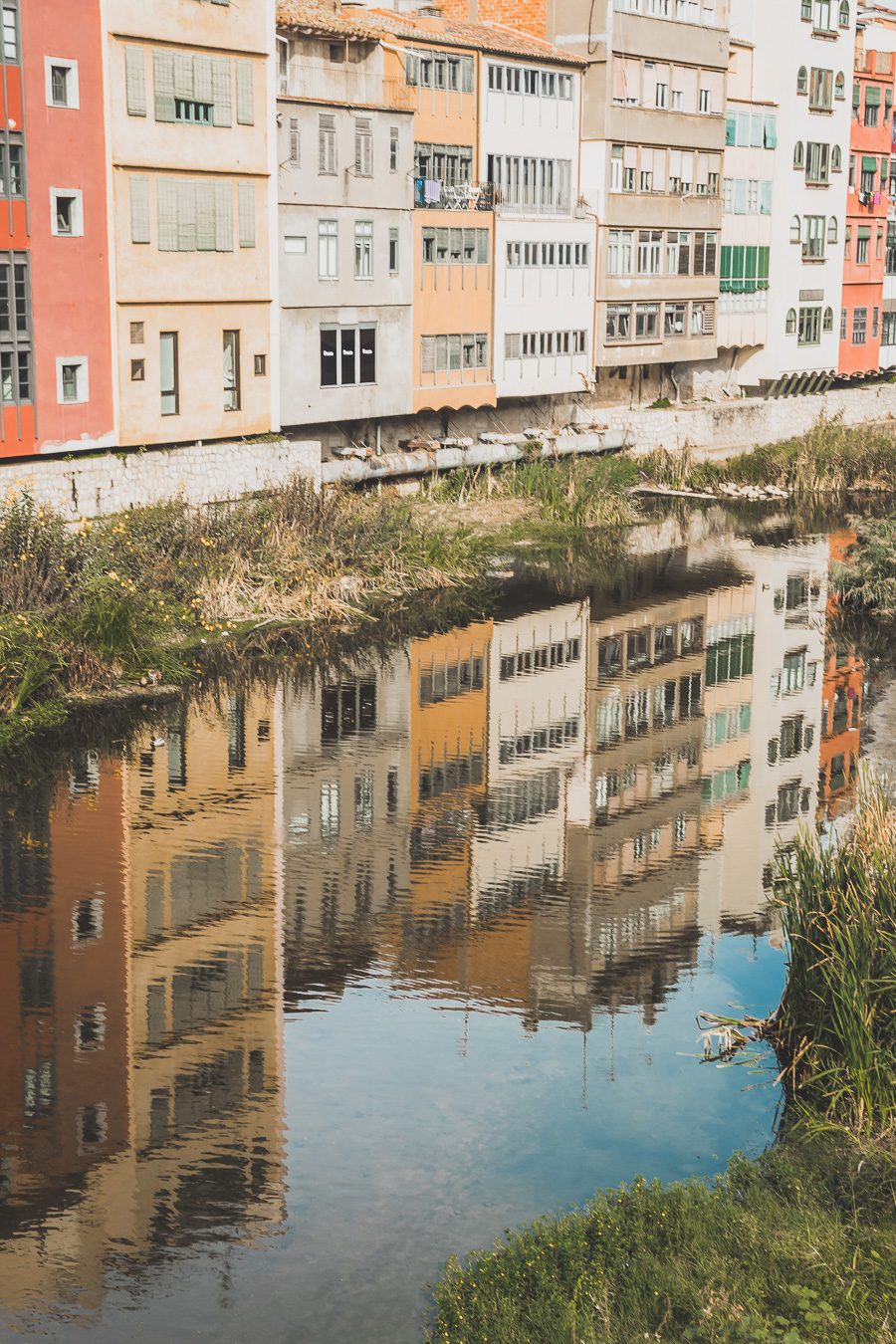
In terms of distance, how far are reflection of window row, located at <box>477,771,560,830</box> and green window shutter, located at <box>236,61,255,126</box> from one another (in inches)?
778

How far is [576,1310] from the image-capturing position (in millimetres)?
11156

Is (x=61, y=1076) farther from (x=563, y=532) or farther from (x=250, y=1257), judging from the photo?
(x=563, y=532)

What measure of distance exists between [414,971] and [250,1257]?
575 cm

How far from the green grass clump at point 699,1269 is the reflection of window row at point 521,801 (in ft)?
33.9

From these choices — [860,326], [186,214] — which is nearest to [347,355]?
[186,214]

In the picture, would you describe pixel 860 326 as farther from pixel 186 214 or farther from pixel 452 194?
pixel 186 214

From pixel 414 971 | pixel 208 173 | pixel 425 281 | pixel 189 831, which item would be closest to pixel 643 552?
pixel 425 281

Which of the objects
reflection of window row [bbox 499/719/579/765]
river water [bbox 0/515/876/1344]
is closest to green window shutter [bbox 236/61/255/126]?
river water [bbox 0/515/876/1344]

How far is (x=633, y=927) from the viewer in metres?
19.5

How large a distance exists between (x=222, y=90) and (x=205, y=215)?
8.73ft

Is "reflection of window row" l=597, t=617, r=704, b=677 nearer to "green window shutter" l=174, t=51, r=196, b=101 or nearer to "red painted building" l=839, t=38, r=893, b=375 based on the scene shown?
"green window shutter" l=174, t=51, r=196, b=101

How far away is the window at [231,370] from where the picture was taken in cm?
4025

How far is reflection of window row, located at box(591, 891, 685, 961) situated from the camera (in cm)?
1889

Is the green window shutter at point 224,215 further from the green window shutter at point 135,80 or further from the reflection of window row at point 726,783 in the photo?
the reflection of window row at point 726,783
